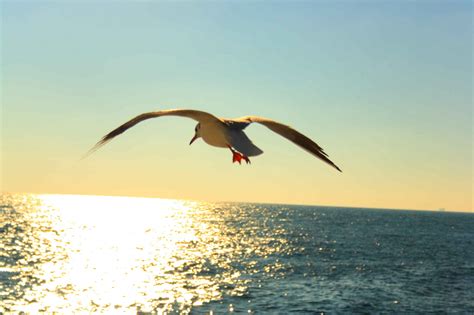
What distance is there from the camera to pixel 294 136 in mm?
5652

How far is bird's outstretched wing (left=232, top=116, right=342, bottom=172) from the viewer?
17.0 feet

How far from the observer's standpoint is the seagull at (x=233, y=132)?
5.35 metres

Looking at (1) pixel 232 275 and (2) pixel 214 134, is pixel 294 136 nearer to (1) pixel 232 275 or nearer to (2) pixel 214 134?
(2) pixel 214 134

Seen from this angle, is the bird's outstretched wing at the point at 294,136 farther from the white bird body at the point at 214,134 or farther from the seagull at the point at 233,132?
the white bird body at the point at 214,134

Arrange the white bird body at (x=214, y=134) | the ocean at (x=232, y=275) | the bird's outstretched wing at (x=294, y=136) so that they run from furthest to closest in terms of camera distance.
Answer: the ocean at (x=232, y=275) → the white bird body at (x=214, y=134) → the bird's outstretched wing at (x=294, y=136)

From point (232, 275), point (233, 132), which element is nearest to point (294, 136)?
point (233, 132)

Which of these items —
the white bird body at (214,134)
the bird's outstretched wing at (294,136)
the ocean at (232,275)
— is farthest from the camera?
the ocean at (232,275)

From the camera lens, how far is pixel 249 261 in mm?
116500

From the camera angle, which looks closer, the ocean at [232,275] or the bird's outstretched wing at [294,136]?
the bird's outstretched wing at [294,136]

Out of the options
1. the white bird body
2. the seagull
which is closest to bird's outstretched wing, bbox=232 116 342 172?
the seagull

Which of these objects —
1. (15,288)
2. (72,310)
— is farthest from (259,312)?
(15,288)

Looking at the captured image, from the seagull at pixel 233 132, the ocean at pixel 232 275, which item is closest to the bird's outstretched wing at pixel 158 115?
the seagull at pixel 233 132

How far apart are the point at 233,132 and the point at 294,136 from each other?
833mm

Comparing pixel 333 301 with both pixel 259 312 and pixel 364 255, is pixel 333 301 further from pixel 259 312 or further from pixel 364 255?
pixel 364 255
